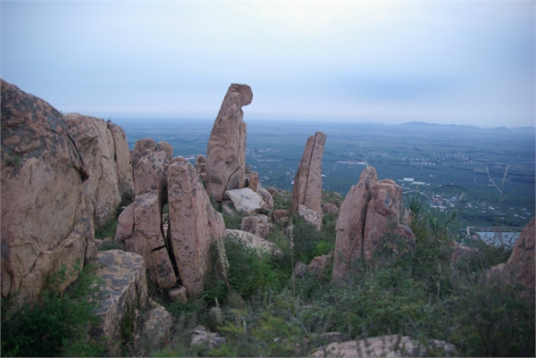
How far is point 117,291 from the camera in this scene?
5074 millimetres

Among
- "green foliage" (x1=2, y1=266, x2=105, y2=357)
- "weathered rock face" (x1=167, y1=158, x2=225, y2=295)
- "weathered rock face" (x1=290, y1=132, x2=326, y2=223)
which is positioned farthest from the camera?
"weathered rock face" (x1=290, y1=132, x2=326, y2=223)

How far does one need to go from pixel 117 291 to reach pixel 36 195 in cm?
165

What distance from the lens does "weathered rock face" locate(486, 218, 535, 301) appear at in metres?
3.82

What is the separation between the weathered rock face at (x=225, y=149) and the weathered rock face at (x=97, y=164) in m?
4.09

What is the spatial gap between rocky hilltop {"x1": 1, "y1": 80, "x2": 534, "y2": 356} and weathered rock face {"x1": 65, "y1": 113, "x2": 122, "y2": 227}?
4cm

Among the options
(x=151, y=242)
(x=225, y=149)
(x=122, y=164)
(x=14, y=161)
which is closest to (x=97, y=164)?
(x=122, y=164)

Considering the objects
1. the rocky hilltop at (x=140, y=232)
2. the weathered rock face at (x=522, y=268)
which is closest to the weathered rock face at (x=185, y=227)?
the rocky hilltop at (x=140, y=232)

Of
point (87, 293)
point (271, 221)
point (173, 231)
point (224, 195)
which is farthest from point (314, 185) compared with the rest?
point (87, 293)

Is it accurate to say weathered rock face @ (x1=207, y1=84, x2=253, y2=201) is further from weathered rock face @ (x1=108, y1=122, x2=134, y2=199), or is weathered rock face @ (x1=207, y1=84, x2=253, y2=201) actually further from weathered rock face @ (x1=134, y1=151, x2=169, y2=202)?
weathered rock face @ (x1=134, y1=151, x2=169, y2=202)

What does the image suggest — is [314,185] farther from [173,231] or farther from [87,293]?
[87,293]

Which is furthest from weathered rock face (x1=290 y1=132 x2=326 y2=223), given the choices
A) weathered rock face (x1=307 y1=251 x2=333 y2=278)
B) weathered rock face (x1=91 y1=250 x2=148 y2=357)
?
weathered rock face (x1=91 y1=250 x2=148 y2=357)

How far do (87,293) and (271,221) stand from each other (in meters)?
9.50

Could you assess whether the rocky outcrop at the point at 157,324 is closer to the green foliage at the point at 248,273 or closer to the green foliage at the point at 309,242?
the green foliage at the point at 248,273

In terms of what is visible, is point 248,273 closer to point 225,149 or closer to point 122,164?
point 122,164
